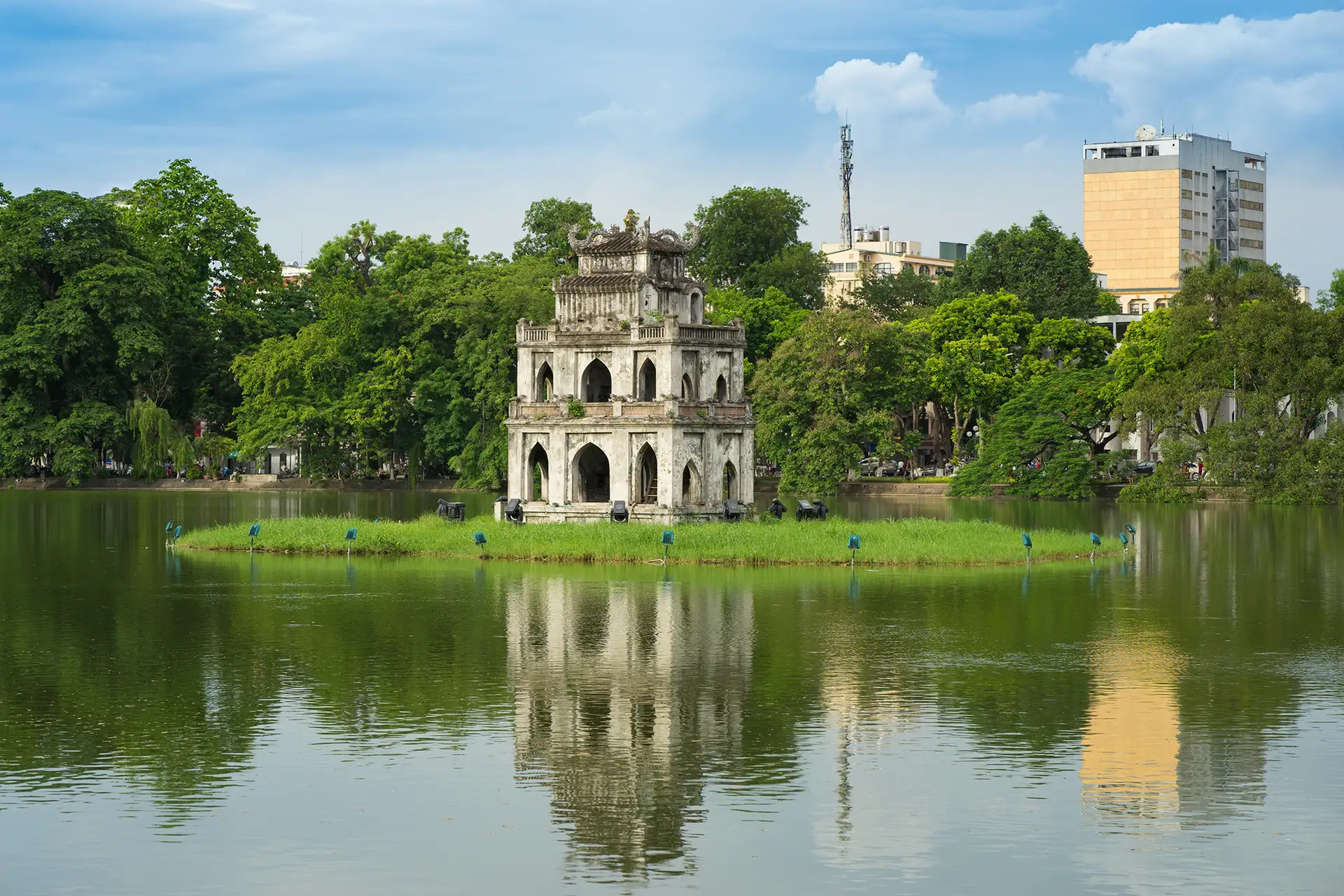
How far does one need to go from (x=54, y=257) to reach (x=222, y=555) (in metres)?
59.5

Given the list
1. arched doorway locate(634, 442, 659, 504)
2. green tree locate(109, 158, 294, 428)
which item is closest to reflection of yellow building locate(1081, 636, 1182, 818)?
arched doorway locate(634, 442, 659, 504)


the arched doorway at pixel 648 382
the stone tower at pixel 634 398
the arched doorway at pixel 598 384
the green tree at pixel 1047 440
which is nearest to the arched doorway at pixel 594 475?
the stone tower at pixel 634 398

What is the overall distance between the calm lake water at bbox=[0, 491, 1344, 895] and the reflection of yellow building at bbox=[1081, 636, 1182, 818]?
0.09 meters

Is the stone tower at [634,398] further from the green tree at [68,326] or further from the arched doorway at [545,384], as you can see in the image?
the green tree at [68,326]

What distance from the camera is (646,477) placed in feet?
Result: 226

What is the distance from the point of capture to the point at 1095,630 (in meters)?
41.5

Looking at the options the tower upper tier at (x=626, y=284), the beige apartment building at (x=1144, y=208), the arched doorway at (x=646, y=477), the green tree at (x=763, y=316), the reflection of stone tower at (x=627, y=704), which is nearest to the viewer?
the reflection of stone tower at (x=627, y=704)

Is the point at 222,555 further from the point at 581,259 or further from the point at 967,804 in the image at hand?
the point at 967,804

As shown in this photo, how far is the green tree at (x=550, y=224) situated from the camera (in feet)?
430

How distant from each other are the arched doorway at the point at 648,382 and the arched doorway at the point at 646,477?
2103mm

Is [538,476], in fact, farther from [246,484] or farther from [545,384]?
[246,484]

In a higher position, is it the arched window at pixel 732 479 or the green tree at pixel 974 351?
the green tree at pixel 974 351

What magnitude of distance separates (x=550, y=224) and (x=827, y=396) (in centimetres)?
3506

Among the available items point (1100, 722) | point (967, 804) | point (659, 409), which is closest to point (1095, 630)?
point (1100, 722)
